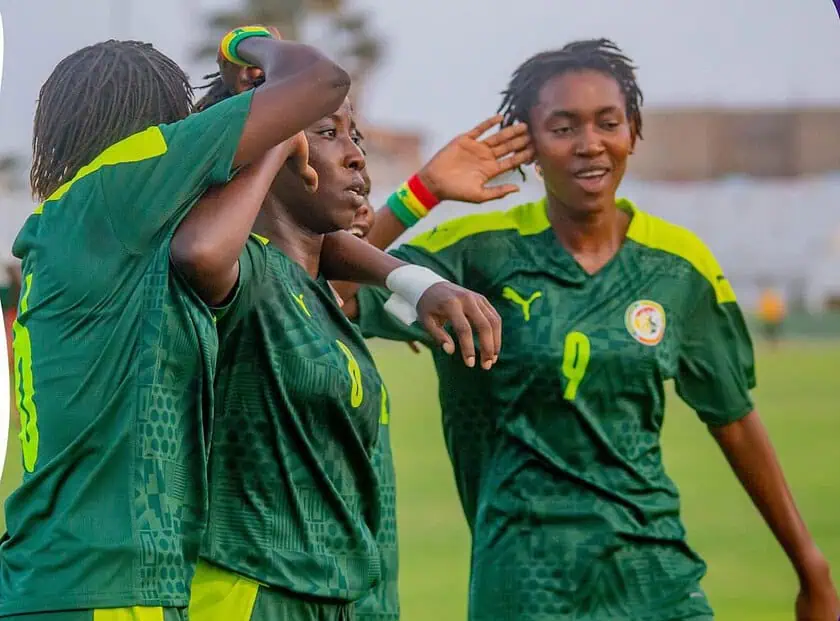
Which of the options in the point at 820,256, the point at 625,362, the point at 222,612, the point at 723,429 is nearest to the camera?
the point at 222,612

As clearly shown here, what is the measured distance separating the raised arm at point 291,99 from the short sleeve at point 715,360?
5.34 feet

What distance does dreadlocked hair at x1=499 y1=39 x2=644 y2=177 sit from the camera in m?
3.95

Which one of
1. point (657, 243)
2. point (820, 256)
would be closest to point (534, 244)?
point (657, 243)

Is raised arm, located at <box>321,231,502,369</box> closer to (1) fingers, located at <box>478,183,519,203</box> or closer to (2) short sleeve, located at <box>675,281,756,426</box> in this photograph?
(1) fingers, located at <box>478,183,519,203</box>

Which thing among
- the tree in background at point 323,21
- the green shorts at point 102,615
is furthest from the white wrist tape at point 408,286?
the tree in background at point 323,21

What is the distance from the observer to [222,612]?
277 cm

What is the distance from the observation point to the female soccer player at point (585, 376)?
146 inches

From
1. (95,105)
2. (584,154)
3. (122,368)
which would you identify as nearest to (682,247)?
(584,154)

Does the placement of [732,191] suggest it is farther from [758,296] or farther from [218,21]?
[218,21]

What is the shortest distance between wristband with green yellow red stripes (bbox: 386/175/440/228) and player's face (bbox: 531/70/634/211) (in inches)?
11.9

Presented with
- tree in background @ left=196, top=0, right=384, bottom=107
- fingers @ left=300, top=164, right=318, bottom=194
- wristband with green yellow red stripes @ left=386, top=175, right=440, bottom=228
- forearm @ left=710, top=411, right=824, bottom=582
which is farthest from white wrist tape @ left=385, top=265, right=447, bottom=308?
tree in background @ left=196, top=0, right=384, bottom=107

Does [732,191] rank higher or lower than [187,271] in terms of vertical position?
higher

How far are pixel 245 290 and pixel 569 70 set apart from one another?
1.45m

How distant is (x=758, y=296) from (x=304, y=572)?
2335cm
